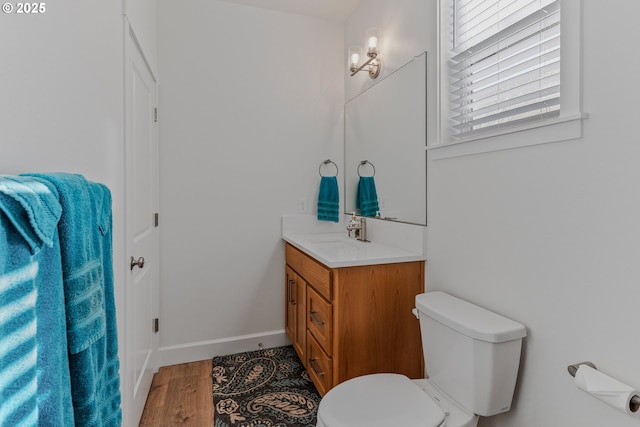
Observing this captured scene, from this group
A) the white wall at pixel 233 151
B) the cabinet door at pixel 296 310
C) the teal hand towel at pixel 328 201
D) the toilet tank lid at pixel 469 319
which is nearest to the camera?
the toilet tank lid at pixel 469 319

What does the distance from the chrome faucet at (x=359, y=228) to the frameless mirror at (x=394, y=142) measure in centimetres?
11

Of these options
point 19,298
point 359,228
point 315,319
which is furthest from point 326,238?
point 19,298

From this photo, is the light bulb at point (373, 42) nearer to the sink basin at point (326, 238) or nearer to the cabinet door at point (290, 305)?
the sink basin at point (326, 238)

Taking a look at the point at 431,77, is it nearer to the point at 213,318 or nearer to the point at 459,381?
the point at 459,381

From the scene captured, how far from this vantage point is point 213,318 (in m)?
2.44

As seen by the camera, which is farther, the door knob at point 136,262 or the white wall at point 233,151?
the white wall at point 233,151

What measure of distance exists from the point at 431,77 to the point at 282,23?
1.42 metres

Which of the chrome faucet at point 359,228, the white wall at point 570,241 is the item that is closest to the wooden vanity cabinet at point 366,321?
the white wall at point 570,241

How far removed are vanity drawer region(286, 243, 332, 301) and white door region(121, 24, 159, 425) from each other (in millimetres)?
884

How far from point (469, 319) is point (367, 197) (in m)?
1.29

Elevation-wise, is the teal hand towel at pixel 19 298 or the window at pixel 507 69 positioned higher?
the window at pixel 507 69

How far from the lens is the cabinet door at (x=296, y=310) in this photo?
6.94ft

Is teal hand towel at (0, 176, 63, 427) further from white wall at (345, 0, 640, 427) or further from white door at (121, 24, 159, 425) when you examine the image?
white wall at (345, 0, 640, 427)

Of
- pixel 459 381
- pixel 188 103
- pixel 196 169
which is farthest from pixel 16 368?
pixel 188 103
